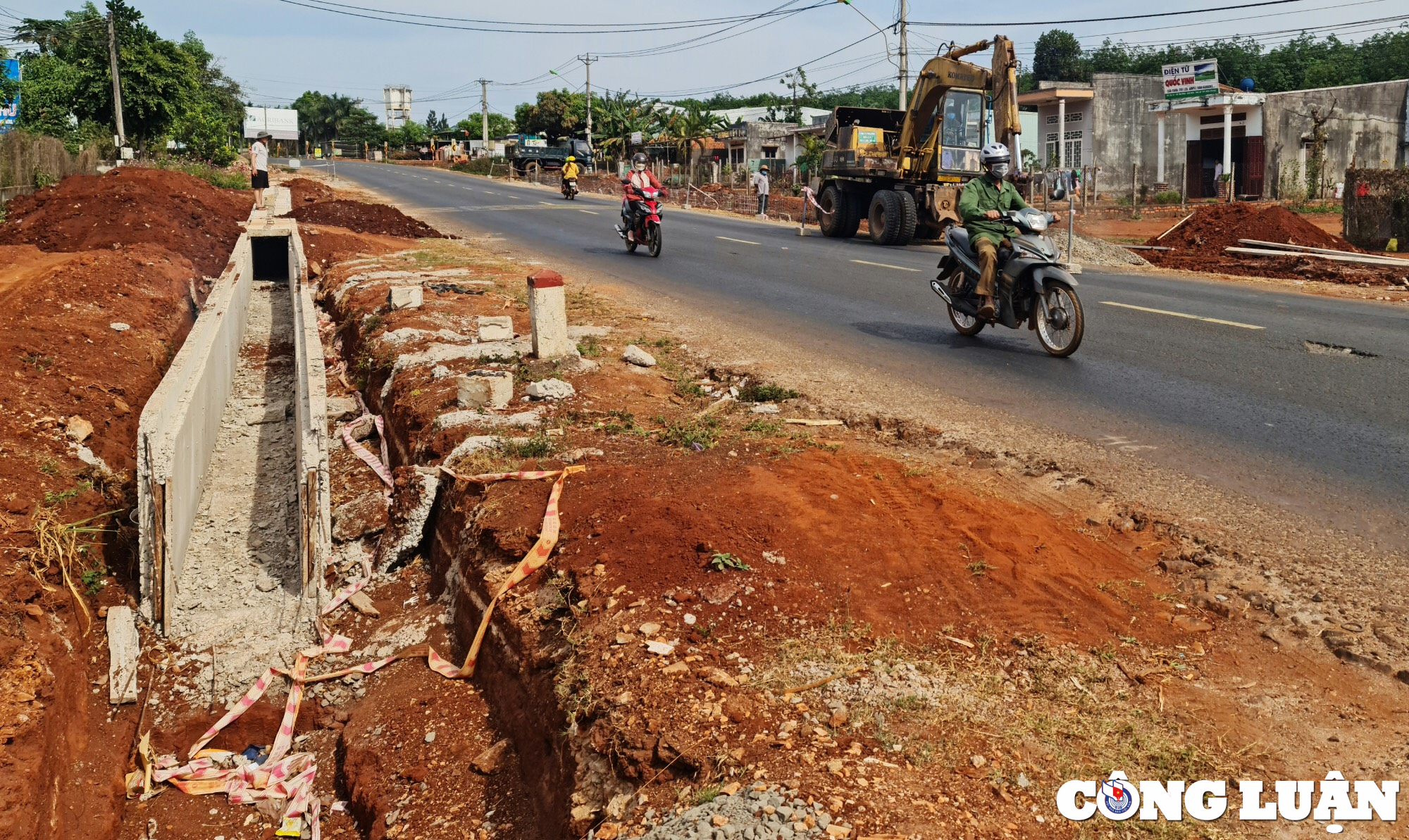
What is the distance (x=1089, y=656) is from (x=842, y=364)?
5431 mm

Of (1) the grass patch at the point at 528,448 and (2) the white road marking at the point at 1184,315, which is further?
(2) the white road marking at the point at 1184,315

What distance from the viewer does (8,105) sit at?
31.3 meters

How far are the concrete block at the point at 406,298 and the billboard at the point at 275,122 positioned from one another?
72.9 metres

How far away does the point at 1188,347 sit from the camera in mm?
9586

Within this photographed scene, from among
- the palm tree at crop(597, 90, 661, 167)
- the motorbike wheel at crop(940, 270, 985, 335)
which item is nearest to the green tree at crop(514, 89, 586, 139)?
the palm tree at crop(597, 90, 661, 167)

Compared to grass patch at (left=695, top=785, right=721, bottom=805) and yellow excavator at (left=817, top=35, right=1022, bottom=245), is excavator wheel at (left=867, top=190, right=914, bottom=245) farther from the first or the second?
grass patch at (left=695, top=785, right=721, bottom=805)

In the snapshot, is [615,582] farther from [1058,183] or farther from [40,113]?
[40,113]

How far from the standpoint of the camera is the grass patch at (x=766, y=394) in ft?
26.1

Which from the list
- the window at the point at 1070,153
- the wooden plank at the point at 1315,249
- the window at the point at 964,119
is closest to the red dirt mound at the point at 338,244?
the window at the point at 964,119

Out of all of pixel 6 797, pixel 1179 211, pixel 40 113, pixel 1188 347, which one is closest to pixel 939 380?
pixel 1188 347

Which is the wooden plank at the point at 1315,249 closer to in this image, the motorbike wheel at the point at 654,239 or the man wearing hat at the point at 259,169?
the motorbike wheel at the point at 654,239

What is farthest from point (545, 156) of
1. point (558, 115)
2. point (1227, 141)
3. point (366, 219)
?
point (366, 219)

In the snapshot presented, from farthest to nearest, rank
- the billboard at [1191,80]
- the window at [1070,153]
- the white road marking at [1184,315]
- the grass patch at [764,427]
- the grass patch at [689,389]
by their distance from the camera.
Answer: the window at [1070,153] → the billboard at [1191,80] → the white road marking at [1184,315] → the grass patch at [689,389] → the grass patch at [764,427]

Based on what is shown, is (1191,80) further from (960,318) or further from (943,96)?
(960,318)
